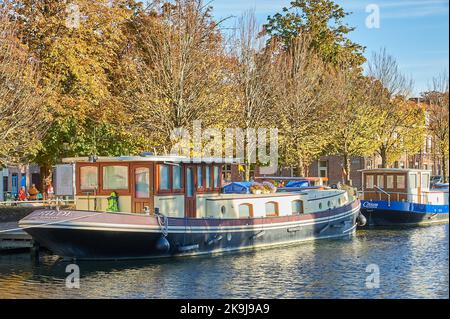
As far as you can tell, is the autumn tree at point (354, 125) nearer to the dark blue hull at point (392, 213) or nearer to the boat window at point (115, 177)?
the dark blue hull at point (392, 213)

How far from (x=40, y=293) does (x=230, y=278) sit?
6248 mm

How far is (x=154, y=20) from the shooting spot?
157 feet

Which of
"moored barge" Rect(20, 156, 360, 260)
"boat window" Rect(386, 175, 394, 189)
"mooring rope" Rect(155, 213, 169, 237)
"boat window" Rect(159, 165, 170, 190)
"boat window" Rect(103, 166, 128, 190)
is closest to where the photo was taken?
"moored barge" Rect(20, 156, 360, 260)

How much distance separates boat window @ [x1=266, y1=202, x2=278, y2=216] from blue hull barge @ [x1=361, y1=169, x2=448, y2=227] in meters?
13.6

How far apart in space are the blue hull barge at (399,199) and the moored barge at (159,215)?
41.0 feet

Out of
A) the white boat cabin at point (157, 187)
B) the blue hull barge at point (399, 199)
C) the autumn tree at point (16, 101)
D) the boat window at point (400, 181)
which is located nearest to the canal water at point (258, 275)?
the white boat cabin at point (157, 187)

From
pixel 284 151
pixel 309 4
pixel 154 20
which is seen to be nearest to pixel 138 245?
pixel 154 20

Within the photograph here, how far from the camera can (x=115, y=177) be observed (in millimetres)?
33656

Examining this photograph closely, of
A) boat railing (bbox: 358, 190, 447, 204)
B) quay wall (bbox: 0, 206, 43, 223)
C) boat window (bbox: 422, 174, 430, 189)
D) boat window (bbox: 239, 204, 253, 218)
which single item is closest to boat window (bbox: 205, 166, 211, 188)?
boat window (bbox: 239, 204, 253, 218)

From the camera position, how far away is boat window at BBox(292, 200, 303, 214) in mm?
40188

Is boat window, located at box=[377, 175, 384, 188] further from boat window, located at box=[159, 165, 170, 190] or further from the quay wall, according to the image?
the quay wall

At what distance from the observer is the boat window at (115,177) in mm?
33562

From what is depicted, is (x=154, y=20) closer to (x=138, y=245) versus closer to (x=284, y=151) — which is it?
(x=284, y=151)
